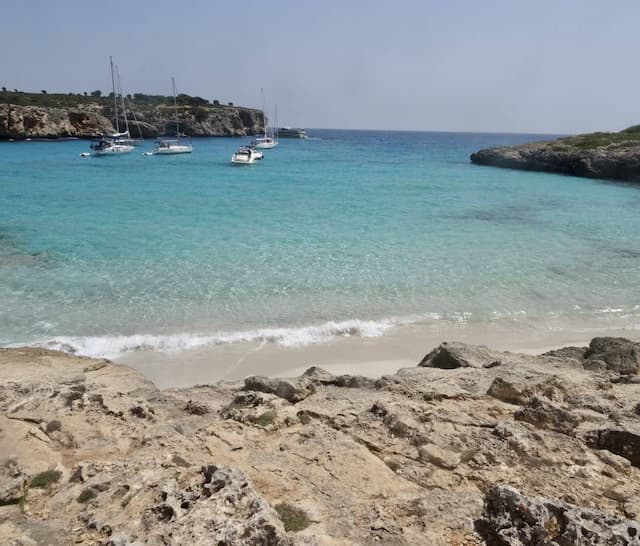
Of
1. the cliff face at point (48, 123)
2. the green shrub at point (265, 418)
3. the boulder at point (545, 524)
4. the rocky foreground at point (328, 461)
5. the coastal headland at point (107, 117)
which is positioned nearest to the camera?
the boulder at point (545, 524)

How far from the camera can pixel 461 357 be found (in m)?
8.72

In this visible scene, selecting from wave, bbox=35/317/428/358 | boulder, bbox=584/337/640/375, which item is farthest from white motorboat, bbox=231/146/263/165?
boulder, bbox=584/337/640/375

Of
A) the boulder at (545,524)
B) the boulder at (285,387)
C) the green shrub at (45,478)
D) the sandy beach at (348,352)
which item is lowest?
the sandy beach at (348,352)

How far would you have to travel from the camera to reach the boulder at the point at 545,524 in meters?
3.54

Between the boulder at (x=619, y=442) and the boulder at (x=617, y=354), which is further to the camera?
the boulder at (x=617, y=354)

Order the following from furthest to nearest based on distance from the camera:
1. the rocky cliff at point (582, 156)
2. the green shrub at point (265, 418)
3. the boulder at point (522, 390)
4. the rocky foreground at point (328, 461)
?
1. the rocky cliff at point (582, 156)
2. the boulder at point (522, 390)
3. the green shrub at point (265, 418)
4. the rocky foreground at point (328, 461)

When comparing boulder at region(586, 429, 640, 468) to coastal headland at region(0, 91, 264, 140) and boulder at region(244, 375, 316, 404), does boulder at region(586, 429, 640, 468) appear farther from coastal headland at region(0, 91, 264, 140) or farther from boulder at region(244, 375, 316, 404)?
coastal headland at region(0, 91, 264, 140)

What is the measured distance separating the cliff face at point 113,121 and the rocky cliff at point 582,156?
266 ft

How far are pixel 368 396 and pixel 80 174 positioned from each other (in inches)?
1713

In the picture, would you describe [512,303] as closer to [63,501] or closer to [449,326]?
[449,326]

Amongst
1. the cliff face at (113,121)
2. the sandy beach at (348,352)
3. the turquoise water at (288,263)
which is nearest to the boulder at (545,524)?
the sandy beach at (348,352)

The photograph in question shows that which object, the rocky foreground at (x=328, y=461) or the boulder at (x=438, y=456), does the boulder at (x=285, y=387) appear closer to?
the rocky foreground at (x=328, y=461)

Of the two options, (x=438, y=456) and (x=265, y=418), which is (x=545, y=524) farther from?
(x=265, y=418)

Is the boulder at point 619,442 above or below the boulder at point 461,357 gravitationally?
above
